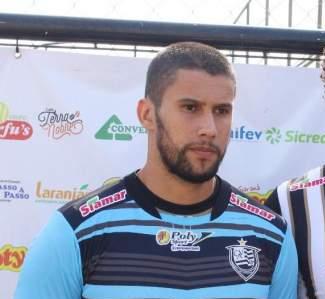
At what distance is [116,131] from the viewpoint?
2312 millimetres

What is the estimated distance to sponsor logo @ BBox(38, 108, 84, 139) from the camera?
2.28 m

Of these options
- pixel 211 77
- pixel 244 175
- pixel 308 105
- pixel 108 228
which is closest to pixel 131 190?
pixel 108 228

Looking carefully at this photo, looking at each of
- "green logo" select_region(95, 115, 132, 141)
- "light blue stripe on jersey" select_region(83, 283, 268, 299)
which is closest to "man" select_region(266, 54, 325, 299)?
"light blue stripe on jersey" select_region(83, 283, 268, 299)

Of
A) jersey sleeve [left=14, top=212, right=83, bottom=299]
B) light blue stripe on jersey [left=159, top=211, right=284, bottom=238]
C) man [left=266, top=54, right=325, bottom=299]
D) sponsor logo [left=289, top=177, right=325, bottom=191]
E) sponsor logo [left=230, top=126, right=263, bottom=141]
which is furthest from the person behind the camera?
sponsor logo [left=230, top=126, right=263, bottom=141]

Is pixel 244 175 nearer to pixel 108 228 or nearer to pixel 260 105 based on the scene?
pixel 260 105

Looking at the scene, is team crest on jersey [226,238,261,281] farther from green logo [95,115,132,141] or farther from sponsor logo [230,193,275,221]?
green logo [95,115,132,141]

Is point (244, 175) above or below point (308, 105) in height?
below

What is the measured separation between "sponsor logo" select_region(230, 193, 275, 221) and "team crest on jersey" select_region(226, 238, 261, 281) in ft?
0.39

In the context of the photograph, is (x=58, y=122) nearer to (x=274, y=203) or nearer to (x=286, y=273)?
(x=274, y=203)

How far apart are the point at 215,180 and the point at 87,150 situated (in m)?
0.70

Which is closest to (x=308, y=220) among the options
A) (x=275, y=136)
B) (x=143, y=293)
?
(x=275, y=136)

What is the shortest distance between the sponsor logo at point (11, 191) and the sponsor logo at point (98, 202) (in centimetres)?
71

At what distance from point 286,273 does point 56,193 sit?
1000mm

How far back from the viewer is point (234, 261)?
1619 mm
